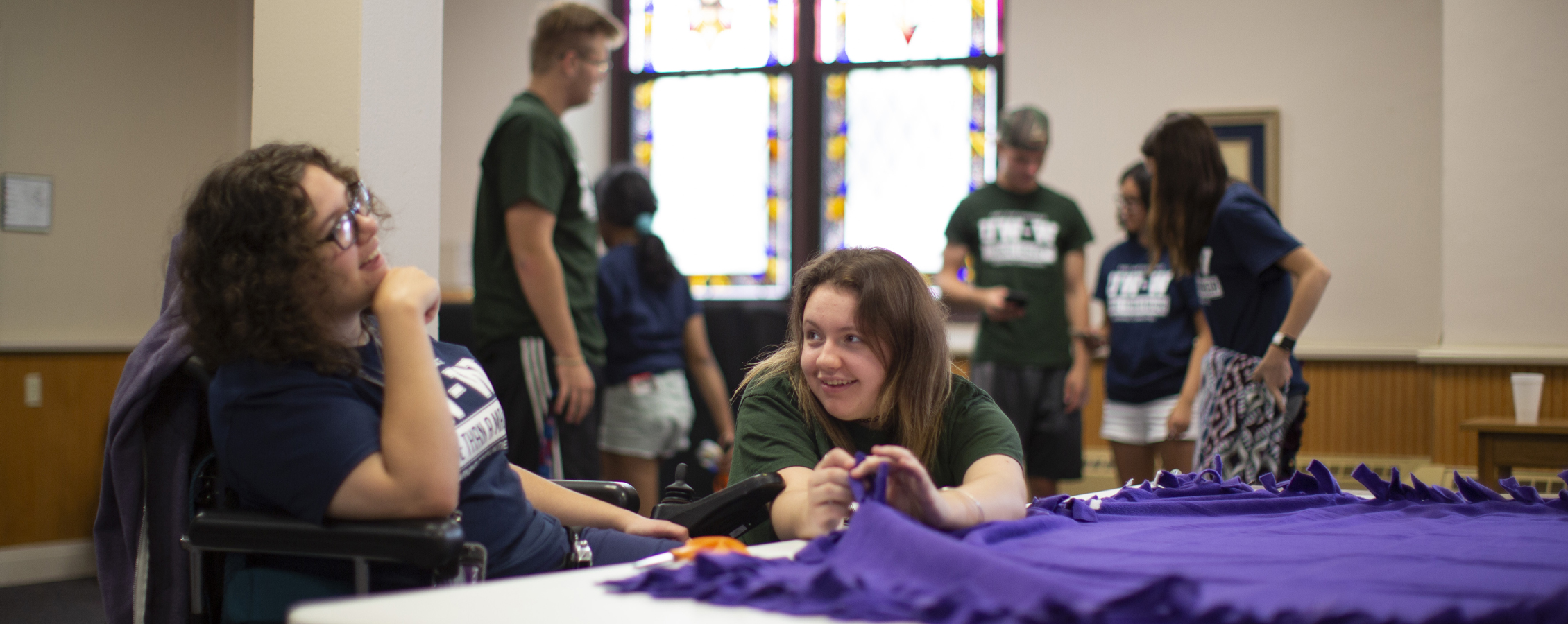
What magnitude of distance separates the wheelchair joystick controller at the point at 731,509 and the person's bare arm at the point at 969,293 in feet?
6.42

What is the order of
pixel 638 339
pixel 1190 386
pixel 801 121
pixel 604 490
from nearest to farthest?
1. pixel 604 490
2. pixel 1190 386
3. pixel 638 339
4. pixel 801 121

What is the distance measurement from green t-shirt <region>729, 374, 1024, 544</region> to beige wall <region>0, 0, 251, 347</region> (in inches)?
115

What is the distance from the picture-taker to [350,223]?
123 cm

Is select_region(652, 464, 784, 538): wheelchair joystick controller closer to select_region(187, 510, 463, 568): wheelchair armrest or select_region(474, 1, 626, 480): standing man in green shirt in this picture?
select_region(187, 510, 463, 568): wheelchair armrest

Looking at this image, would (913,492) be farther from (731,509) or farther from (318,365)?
(318,365)

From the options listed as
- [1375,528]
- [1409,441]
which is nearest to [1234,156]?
[1409,441]

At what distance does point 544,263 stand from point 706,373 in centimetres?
144

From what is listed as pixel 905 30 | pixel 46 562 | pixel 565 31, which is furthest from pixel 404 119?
pixel 905 30

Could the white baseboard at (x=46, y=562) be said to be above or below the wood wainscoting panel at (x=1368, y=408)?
below

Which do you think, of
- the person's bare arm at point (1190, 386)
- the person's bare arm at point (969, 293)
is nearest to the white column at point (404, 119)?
the person's bare arm at point (969, 293)

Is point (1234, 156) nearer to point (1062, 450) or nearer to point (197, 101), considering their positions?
point (1062, 450)

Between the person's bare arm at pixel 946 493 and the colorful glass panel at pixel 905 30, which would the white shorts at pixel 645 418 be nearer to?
the person's bare arm at pixel 946 493

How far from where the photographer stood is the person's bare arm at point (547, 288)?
2385mm

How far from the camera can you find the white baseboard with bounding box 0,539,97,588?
140 inches
